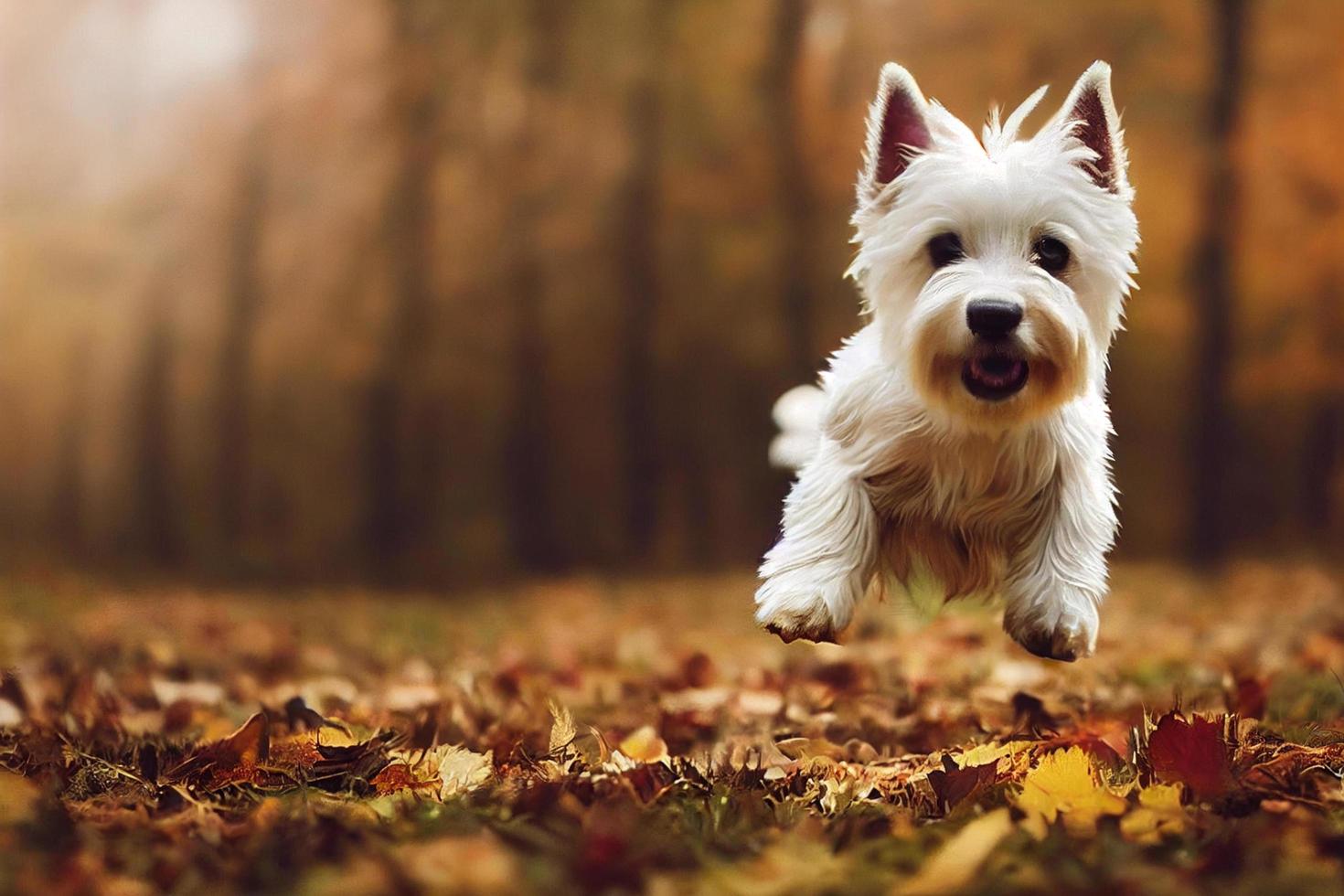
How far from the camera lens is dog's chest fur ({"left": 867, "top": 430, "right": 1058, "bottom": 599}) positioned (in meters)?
2.61

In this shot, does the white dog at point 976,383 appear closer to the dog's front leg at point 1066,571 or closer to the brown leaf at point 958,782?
the dog's front leg at point 1066,571

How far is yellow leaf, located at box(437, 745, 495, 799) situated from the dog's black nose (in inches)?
55.4

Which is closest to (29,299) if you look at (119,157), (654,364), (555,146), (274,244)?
(119,157)

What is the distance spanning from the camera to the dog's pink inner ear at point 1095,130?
2.46 metres

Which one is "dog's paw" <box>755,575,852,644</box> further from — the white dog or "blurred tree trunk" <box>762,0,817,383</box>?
"blurred tree trunk" <box>762,0,817,383</box>

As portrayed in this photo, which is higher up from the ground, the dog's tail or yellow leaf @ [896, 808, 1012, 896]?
the dog's tail

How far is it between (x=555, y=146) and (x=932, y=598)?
1031 centimetres

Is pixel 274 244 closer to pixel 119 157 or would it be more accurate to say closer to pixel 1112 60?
pixel 119 157

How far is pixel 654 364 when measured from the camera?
1198cm

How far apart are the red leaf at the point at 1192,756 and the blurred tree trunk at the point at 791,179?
27.1ft

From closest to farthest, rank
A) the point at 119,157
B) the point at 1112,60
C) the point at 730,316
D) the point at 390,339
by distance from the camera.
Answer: the point at 1112,60
the point at 730,316
the point at 390,339
the point at 119,157

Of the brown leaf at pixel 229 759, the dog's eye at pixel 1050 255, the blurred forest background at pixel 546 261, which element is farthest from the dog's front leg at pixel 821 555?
the blurred forest background at pixel 546 261

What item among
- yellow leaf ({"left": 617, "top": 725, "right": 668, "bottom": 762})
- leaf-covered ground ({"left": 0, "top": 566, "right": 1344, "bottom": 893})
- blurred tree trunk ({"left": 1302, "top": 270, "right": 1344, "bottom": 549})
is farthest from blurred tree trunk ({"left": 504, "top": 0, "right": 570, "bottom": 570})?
yellow leaf ({"left": 617, "top": 725, "right": 668, "bottom": 762})

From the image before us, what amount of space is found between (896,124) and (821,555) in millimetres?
894
